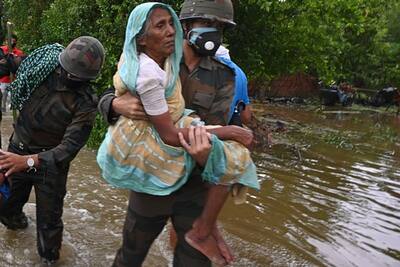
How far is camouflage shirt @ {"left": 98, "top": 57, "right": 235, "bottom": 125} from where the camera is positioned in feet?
9.05

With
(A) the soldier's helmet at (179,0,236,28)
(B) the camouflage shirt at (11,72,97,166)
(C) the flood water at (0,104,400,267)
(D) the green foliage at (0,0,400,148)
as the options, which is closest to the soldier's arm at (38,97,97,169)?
(B) the camouflage shirt at (11,72,97,166)

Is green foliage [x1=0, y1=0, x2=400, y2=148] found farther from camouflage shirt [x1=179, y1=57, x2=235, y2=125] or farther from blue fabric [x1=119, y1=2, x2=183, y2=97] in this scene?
blue fabric [x1=119, y1=2, x2=183, y2=97]

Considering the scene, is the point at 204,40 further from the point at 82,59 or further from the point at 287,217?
the point at 287,217

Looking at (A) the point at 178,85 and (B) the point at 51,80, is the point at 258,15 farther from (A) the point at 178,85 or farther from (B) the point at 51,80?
(A) the point at 178,85

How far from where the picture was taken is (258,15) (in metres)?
10.0

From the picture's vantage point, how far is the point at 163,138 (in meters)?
2.55

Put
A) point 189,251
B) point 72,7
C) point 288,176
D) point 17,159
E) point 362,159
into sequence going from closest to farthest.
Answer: point 189,251 → point 17,159 → point 288,176 → point 72,7 → point 362,159

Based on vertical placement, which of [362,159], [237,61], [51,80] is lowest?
[362,159]

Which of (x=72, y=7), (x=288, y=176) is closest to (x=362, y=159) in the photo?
(x=288, y=176)

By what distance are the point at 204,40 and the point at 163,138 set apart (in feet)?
1.90

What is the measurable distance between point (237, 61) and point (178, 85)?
25.0 ft

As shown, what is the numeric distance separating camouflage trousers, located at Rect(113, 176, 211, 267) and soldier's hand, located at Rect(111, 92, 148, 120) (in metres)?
0.47

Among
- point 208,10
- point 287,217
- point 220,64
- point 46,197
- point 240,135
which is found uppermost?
point 208,10

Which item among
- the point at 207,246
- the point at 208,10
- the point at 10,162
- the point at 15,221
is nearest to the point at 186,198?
the point at 207,246
